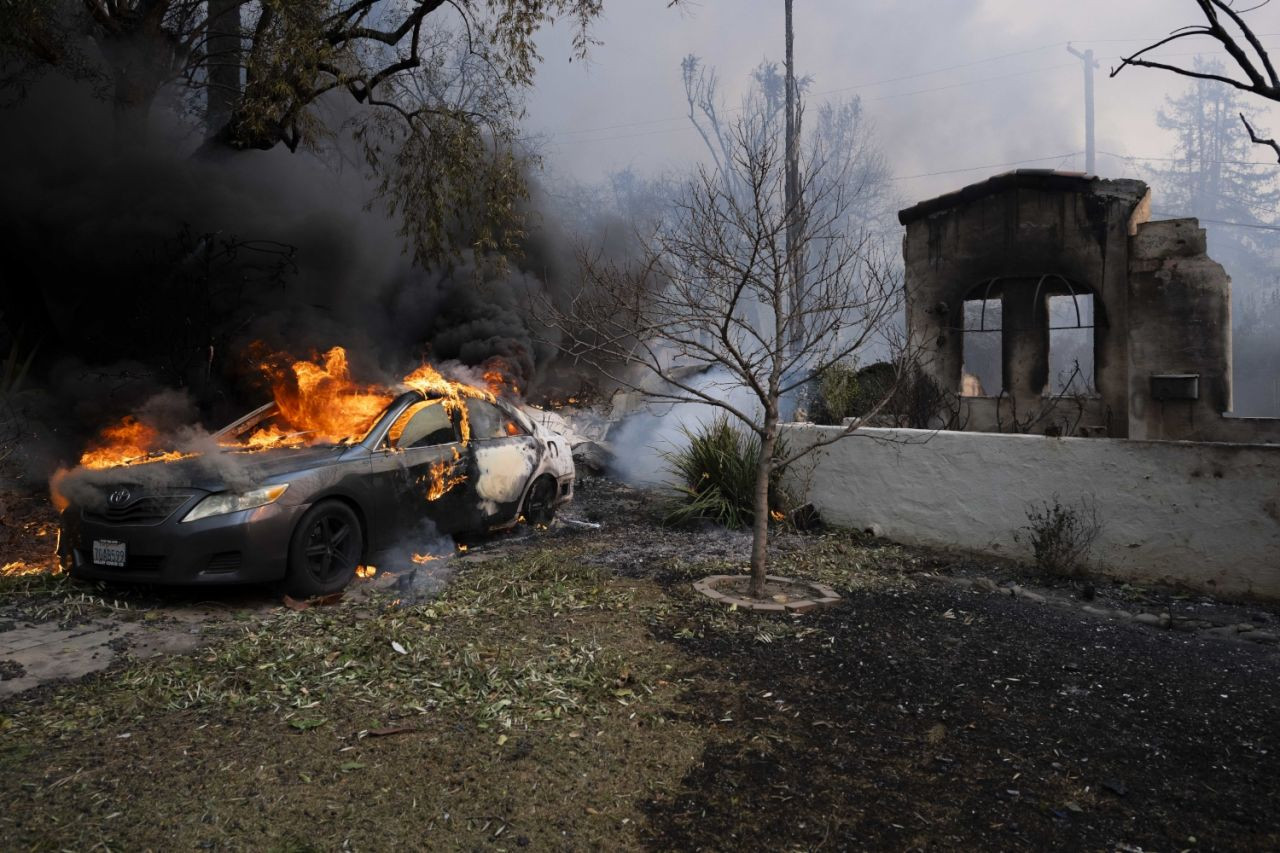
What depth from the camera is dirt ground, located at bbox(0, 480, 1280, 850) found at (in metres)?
2.86

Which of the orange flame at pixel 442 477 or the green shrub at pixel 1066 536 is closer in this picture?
the green shrub at pixel 1066 536

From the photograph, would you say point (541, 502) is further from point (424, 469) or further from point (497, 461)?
point (424, 469)

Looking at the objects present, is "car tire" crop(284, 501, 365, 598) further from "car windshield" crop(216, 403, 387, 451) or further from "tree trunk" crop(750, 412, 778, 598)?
"tree trunk" crop(750, 412, 778, 598)

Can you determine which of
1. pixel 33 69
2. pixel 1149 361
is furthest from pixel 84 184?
pixel 1149 361

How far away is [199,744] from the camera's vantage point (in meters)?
3.45

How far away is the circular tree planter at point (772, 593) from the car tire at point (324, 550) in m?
2.55

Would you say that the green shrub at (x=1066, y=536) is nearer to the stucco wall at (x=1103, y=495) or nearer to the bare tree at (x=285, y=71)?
the stucco wall at (x=1103, y=495)

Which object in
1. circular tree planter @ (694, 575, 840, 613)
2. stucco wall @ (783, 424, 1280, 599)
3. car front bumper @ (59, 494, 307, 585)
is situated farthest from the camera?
stucco wall @ (783, 424, 1280, 599)

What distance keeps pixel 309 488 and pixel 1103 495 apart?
5964 mm

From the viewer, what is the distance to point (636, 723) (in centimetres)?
372

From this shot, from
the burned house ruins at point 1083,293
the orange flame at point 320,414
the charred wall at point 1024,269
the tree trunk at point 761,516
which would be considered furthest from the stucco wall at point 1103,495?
the charred wall at point 1024,269

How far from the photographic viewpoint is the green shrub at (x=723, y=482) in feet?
28.7

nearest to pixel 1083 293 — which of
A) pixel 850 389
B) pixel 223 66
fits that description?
pixel 850 389

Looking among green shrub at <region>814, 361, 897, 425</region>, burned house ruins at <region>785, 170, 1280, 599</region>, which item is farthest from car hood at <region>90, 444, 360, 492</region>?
green shrub at <region>814, 361, 897, 425</region>
